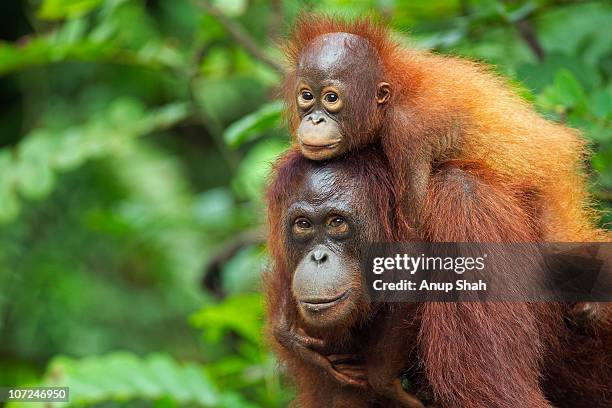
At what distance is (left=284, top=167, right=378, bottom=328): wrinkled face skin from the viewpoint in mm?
3260

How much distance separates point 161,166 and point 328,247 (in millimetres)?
4975

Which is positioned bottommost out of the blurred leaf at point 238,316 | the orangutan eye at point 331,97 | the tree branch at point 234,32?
the blurred leaf at point 238,316

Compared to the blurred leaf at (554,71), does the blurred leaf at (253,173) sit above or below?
above

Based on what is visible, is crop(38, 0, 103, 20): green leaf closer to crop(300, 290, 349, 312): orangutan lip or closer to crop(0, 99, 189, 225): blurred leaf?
crop(0, 99, 189, 225): blurred leaf

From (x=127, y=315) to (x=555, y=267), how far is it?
5.23 m

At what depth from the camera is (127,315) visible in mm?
7844

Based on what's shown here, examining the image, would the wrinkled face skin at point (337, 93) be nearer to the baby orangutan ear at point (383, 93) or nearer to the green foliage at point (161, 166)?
the baby orangutan ear at point (383, 93)

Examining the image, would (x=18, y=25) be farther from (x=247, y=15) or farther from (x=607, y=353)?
(x=607, y=353)

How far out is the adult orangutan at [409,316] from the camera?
319cm

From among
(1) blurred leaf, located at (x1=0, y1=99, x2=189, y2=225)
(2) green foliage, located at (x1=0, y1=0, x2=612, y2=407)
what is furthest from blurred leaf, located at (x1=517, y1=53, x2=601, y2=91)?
(1) blurred leaf, located at (x1=0, y1=99, x2=189, y2=225)

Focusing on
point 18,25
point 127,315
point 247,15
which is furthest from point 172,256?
point 18,25

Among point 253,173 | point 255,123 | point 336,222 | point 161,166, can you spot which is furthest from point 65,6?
point 161,166

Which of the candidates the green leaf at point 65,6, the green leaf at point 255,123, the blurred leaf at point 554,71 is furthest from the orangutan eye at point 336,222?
the green leaf at point 65,6

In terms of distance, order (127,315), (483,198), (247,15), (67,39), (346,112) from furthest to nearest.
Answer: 1. (247,15)
2. (127,315)
3. (67,39)
4. (346,112)
5. (483,198)
